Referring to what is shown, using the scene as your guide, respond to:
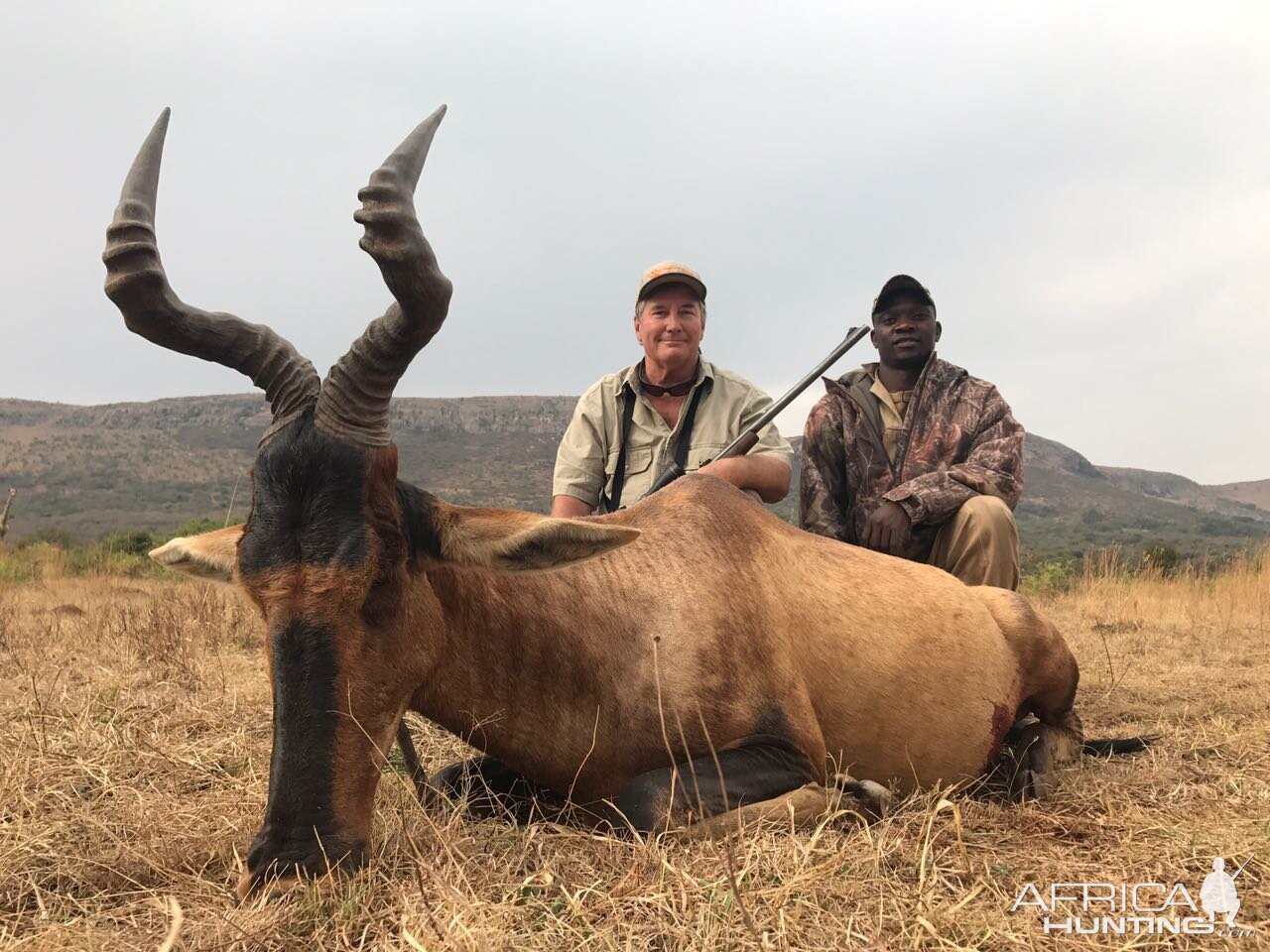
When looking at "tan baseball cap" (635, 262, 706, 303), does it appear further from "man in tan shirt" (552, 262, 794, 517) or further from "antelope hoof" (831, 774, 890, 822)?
"antelope hoof" (831, 774, 890, 822)

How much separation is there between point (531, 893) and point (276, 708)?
904 millimetres

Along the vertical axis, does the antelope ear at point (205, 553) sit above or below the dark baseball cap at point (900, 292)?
below

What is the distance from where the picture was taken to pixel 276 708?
2.81 meters

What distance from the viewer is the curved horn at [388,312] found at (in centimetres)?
309

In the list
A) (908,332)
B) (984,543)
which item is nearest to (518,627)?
(984,543)

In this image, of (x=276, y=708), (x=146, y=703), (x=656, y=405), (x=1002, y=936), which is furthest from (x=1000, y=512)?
(x=146, y=703)

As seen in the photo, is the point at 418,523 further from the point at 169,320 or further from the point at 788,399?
the point at 788,399

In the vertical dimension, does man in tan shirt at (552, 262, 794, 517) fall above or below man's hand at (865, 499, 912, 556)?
above

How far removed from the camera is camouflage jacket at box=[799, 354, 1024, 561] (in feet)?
→ 21.1

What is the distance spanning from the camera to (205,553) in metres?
3.76

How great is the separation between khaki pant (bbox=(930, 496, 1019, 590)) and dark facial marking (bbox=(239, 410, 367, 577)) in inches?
170

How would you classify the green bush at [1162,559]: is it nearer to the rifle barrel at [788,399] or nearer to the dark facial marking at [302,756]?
the rifle barrel at [788,399]

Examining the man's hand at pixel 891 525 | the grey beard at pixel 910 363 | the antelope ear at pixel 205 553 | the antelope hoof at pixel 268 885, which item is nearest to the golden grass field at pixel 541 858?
the antelope hoof at pixel 268 885

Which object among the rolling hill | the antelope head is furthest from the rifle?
the rolling hill
